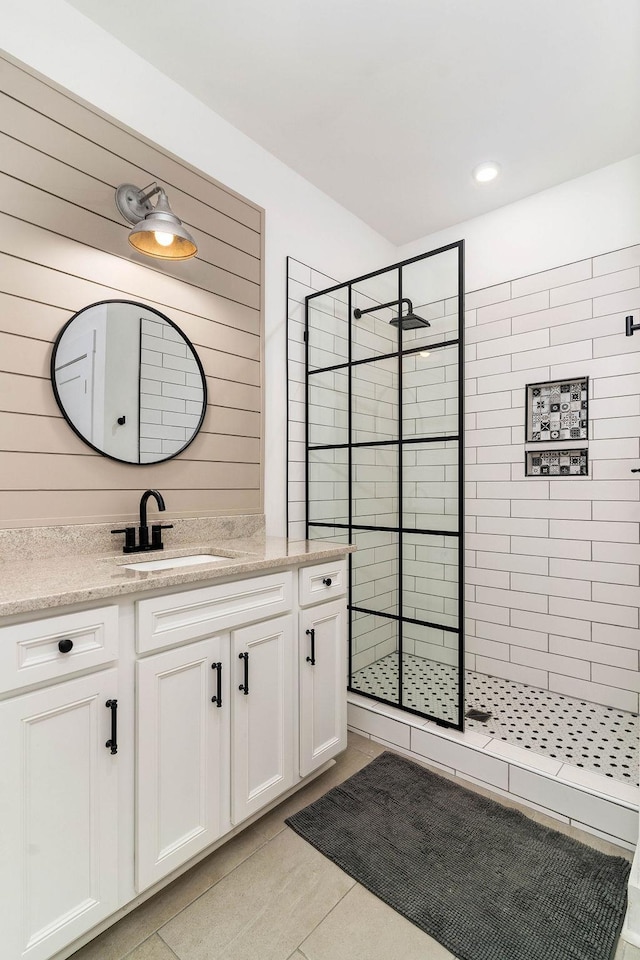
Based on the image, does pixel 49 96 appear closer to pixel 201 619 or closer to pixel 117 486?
pixel 117 486

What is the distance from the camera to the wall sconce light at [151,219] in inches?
67.2

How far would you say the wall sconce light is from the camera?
67.2 inches

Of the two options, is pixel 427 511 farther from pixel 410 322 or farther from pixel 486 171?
pixel 486 171

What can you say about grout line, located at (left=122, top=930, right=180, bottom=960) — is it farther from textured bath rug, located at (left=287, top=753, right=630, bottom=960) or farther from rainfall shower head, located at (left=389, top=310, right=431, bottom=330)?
rainfall shower head, located at (left=389, top=310, right=431, bottom=330)

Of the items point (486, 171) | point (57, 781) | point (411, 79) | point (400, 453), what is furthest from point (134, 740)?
point (486, 171)

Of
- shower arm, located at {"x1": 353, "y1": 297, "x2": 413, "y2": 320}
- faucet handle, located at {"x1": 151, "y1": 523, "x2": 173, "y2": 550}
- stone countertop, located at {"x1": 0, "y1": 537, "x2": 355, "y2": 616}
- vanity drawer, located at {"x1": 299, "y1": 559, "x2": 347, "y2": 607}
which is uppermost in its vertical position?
shower arm, located at {"x1": 353, "y1": 297, "x2": 413, "y2": 320}

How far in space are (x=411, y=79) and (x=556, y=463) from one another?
2.00 meters

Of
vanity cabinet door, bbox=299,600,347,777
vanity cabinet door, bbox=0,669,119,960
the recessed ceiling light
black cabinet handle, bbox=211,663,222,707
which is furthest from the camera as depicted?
the recessed ceiling light

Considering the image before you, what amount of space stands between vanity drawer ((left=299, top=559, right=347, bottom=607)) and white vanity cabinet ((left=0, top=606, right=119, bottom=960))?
76 centimetres

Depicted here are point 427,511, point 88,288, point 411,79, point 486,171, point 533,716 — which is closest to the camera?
point 88,288

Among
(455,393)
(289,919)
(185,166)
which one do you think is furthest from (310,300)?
(289,919)

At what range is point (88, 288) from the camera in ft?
5.77

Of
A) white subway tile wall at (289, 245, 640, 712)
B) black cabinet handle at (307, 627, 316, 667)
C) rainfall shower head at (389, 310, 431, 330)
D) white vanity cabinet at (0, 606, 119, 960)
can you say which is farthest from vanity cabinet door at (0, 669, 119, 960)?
rainfall shower head at (389, 310, 431, 330)

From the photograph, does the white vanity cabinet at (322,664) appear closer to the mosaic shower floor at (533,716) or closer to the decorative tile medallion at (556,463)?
the mosaic shower floor at (533,716)
